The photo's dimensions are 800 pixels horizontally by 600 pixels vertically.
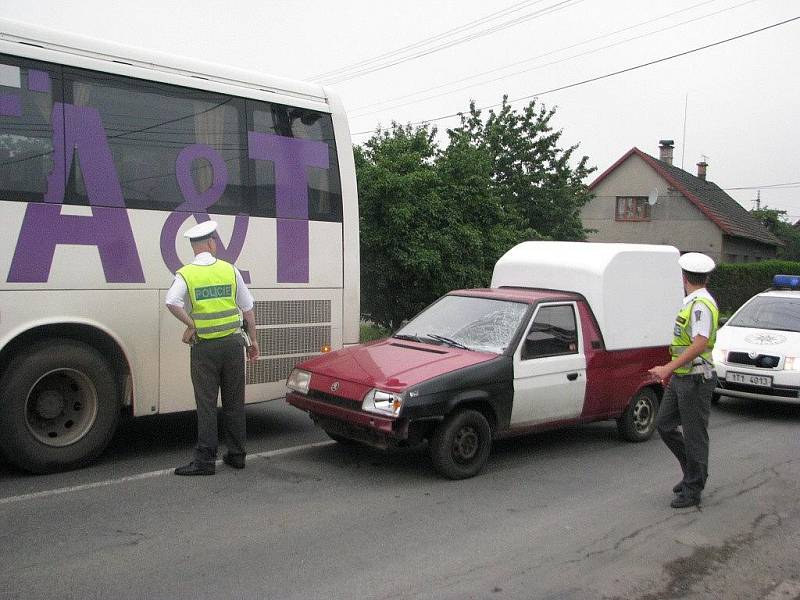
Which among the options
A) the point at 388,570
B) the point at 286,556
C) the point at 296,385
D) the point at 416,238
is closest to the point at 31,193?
the point at 296,385

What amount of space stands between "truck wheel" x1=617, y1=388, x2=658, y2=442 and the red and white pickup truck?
12 millimetres

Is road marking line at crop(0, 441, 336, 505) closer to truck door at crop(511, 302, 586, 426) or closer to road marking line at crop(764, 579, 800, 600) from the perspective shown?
truck door at crop(511, 302, 586, 426)

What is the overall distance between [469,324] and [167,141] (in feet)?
10.5

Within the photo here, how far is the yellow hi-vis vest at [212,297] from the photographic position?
251 inches

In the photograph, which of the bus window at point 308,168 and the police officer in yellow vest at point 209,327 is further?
the bus window at point 308,168

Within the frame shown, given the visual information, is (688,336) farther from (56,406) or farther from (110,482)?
(56,406)

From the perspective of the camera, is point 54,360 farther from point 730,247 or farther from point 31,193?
point 730,247

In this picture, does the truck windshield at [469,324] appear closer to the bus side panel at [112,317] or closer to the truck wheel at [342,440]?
the truck wheel at [342,440]

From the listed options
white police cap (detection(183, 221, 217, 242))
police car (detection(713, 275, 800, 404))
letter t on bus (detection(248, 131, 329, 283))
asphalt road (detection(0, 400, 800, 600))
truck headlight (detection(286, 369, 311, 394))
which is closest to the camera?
asphalt road (detection(0, 400, 800, 600))

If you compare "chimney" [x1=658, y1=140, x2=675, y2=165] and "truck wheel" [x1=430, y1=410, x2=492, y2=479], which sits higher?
"chimney" [x1=658, y1=140, x2=675, y2=165]

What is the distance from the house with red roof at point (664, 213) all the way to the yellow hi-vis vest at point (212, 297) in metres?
33.5

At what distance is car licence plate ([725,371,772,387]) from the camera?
409 inches

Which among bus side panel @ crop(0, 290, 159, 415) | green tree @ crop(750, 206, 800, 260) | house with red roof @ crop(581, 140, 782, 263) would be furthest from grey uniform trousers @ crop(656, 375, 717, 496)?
green tree @ crop(750, 206, 800, 260)

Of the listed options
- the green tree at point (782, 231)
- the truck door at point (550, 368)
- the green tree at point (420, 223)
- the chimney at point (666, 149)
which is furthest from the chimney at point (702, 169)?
the truck door at point (550, 368)
